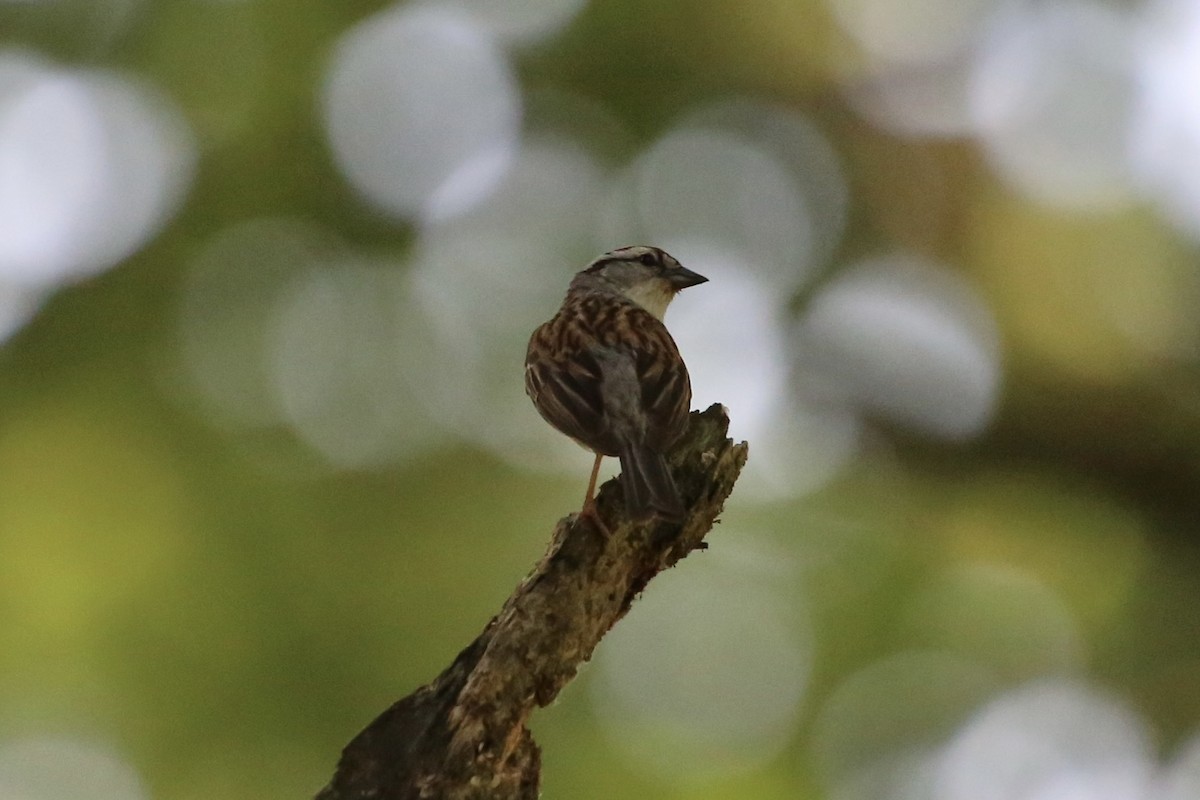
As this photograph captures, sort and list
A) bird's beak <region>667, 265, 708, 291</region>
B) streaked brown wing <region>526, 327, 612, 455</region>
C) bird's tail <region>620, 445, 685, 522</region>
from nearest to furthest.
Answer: bird's tail <region>620, 445, 685, 522</region> → streaked brown wing <region>526, 327, 612, 455</region> → bird's beak <region>667, 265, 708, 291</region>

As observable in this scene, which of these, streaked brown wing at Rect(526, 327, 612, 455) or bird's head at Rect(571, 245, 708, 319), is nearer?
streaked brown wing at Rect(526, 327, 612, 455)

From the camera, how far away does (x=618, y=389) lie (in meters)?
6.25

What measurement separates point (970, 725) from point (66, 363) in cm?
623

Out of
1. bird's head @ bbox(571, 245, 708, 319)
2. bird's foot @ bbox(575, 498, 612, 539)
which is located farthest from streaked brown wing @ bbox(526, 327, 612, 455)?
bird's head @ bbox(571, 245, 708, 319)

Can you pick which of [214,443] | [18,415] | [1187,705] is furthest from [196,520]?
[1187,705]

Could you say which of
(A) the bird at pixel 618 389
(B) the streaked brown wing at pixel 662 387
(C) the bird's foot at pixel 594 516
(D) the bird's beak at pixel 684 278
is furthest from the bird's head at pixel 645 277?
(C) the bird's foot at pixel 594 516

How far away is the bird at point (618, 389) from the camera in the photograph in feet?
17.3

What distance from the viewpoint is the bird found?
5258mm

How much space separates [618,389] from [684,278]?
2.63 metres

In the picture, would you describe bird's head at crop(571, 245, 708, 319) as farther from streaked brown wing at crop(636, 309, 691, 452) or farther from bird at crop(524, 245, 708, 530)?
streaked brown wing at crop(636, 309, 691, 452)

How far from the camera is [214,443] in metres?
8.06

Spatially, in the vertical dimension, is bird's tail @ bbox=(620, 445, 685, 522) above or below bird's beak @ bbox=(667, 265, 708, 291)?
below

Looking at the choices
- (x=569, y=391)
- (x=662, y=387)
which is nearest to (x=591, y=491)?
(x=662, y=387)

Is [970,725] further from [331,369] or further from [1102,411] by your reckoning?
[331,369]
